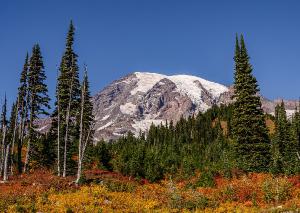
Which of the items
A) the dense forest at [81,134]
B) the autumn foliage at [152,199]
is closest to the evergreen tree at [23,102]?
the dense forest at [81,134]

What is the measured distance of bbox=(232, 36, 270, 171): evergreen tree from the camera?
3988 cm

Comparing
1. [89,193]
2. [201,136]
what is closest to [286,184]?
[89,193]

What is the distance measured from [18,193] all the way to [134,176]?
24.9m

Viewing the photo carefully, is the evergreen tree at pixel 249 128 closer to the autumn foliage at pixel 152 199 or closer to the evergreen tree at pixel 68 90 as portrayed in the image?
the autumn foliage at pixel 152 199

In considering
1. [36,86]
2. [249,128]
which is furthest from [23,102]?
[249,128]

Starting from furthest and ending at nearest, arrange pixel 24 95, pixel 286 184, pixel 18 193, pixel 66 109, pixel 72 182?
pixel 24 95 < pixel 66 109 < pixel 72 182 < pixel 18 193 < pixel 286 184

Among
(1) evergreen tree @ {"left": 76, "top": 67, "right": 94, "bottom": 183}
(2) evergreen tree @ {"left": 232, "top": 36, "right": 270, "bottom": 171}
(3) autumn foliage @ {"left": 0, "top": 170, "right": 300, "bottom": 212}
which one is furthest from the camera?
(2) evergreen tree @ {"left": 232, "top": 36, "right": 270, "bottom": 171}

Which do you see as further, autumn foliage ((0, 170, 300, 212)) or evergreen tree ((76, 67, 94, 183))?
evergreen tree ((76, 67, 94, 183))

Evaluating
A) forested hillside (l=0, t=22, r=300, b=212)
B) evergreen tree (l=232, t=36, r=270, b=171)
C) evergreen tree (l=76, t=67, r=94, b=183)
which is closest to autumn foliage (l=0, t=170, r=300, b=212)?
forested hillside (l=0, t=22, r=300, b=212)

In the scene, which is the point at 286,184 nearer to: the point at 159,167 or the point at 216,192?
the point at 216,192

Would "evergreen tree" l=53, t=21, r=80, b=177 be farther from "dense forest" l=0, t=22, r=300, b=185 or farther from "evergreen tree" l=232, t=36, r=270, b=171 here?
"evergreen tree" l=232, t=36, r=270, b=171

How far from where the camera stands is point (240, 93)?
145ft

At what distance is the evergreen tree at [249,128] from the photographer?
39.9 metres

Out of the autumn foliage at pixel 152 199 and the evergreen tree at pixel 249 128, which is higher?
the evergreen tree at pixel 249 128
